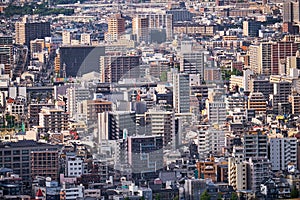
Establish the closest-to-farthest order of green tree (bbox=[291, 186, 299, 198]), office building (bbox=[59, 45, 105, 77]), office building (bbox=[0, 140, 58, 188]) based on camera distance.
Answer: green tree (bbox=[291, 186, 299, 198])
office building (bbox=[0, 140, 58, 188])
office building (bbox=[59, 45, 105, 77])

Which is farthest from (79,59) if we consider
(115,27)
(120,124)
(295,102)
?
(120,124)

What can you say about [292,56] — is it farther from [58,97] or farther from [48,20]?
[48,20]

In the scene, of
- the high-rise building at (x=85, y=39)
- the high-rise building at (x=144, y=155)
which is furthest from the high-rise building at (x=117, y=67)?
the high-rise building at (x=144, y=155)

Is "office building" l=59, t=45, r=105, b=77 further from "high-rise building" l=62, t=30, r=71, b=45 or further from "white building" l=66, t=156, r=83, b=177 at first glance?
"white building" l=66, t=156, r=83, b=177

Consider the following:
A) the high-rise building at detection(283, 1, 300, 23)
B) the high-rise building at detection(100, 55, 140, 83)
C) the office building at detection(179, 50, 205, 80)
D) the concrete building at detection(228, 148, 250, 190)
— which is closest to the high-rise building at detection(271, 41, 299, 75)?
the office building at detection(179, 50, 205, 80)

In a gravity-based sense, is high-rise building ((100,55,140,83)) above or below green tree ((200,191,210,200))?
above

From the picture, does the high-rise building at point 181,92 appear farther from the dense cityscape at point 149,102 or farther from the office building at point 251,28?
the office building at point 251,28

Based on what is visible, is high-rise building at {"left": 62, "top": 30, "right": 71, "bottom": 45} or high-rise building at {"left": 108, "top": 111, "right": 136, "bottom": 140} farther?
high-rise building at {"left": 62, "top": 30, "right": 71, "bottom": 45}
